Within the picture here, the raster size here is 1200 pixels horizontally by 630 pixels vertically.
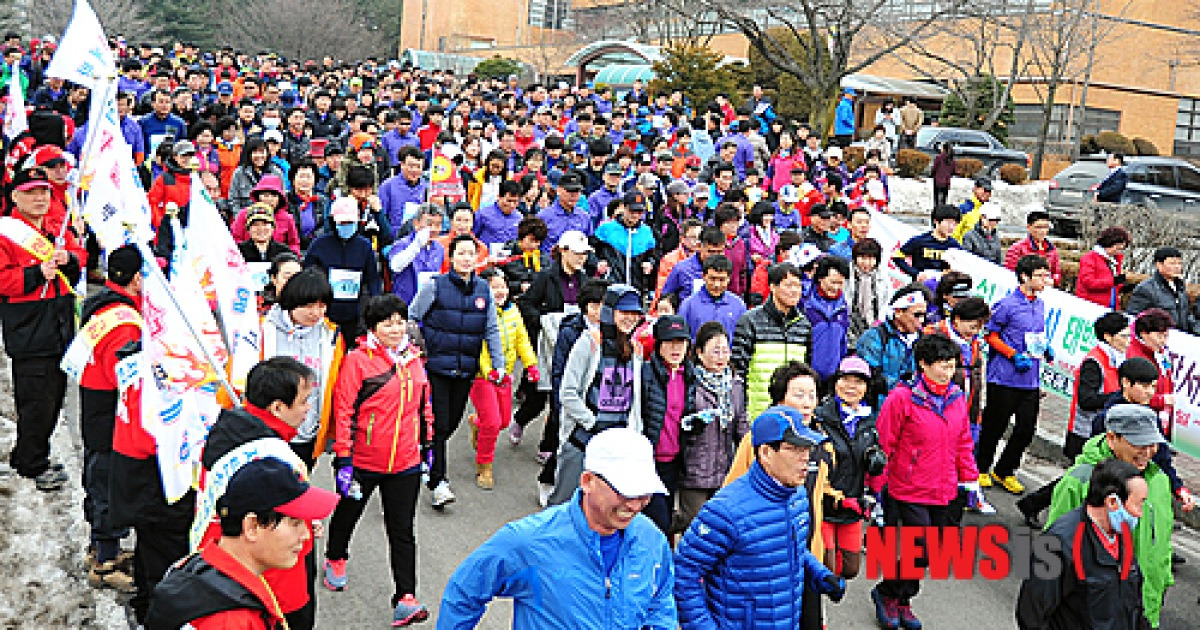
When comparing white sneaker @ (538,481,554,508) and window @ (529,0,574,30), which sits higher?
window @ (529,0,574,30)

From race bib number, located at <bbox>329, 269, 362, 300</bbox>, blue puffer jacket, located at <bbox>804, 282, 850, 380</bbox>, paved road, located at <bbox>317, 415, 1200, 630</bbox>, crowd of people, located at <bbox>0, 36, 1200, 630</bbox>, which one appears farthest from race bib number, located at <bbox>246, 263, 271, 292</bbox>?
blue puffer jacket, located at <bbox>804, 282, 850, 380</bbox>

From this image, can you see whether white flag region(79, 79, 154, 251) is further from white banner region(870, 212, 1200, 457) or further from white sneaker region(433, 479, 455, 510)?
white banner region(870, 212, 1200, 457)

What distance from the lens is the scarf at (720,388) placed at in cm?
635

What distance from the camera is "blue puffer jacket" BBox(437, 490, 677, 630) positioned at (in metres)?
3.54

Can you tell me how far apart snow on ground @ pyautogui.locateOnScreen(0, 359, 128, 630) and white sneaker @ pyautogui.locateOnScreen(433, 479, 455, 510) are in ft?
7.42

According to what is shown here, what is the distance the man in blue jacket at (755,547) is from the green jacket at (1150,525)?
5.19ft

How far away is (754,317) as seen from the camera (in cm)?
743

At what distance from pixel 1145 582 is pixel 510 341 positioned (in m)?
4.88

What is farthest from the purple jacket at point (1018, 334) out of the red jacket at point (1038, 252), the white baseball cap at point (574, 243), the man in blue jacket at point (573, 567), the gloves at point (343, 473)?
the man in blue jacket at point (573, 567)

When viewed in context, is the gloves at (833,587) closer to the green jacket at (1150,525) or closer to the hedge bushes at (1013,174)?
the green jacket at (1150,525)

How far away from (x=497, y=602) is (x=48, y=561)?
2.65 m

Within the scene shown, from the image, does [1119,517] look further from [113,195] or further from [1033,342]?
[113,195]

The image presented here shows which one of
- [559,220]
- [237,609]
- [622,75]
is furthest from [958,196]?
[237,609]

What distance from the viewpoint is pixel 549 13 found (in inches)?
2881
